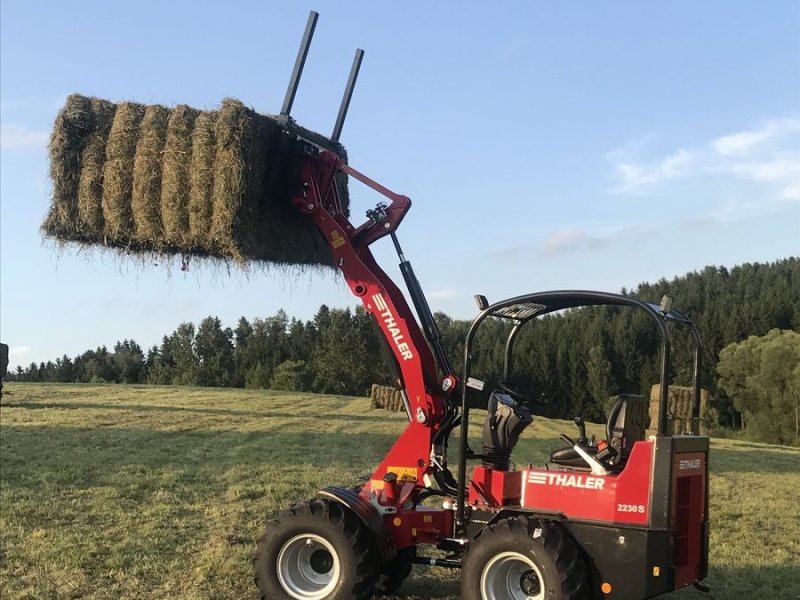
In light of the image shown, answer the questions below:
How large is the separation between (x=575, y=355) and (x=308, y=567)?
76.4 m

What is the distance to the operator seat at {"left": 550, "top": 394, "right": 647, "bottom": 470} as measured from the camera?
224 inches

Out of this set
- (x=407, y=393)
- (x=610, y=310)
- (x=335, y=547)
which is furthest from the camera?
(x=610, y=310)

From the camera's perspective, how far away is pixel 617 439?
5.75 meters

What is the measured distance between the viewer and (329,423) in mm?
24078

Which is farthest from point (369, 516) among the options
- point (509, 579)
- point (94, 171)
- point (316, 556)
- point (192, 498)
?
point (192, 498)

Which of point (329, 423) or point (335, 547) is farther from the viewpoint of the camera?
point (329, 423)

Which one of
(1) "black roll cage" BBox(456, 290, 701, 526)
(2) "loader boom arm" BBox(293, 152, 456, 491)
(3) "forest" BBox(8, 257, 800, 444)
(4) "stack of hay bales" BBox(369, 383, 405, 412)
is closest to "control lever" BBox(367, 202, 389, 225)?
(2) "loader boom arm" BBox(293, 152, 456, 491)

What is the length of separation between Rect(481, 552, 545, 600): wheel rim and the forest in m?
53.1

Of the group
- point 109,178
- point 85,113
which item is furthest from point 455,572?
point 85,113

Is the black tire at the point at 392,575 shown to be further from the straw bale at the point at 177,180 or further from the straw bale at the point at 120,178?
the straw bale at the point at 120,178

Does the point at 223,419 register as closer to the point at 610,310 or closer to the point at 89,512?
the point at 89,512

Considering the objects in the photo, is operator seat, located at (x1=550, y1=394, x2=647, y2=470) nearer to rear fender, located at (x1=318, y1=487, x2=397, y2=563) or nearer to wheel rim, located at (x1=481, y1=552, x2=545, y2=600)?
wheel rim, located at (x1=481, y1=552, x2=545, y2=600)

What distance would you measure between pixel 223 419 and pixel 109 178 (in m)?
16.4

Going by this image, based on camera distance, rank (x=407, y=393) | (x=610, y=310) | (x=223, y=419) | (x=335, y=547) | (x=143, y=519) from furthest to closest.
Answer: (x=610, y=310), (x=223, y=419), (x=143, y=519), (x=407, y=393), (x=335, y=547)
